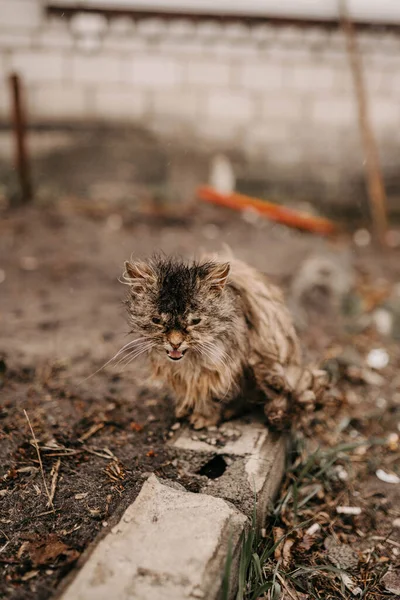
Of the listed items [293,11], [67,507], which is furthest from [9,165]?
[67,507]

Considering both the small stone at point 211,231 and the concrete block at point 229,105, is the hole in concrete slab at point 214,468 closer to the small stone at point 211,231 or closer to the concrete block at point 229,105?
the small stone at point 211,231

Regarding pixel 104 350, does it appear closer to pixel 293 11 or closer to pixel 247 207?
pixel 247 207

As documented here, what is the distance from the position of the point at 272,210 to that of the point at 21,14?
14.5 feet

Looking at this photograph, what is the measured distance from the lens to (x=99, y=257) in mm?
6625

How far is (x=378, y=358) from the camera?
17.0ft

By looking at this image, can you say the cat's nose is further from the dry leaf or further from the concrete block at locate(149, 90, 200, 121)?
the concrete block at locate(149, 90, 200, 121)

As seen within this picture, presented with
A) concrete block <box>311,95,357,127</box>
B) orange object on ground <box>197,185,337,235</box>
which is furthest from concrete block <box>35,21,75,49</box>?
concrete block <box>311,95,357,127</box>

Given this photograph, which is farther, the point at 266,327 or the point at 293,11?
the point at 293,11

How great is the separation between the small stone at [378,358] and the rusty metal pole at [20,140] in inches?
212

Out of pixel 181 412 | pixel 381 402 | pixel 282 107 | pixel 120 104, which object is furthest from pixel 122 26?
pixel 181 412

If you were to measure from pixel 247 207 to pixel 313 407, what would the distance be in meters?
Result: 5.22

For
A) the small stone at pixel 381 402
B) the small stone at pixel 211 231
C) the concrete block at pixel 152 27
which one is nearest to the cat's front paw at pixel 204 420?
the small stone at pixel 381 402

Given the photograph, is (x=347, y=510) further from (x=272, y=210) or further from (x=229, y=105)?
(x=229, y=105)

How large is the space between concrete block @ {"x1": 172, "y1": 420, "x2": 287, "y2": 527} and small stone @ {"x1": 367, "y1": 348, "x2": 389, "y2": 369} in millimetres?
1916
